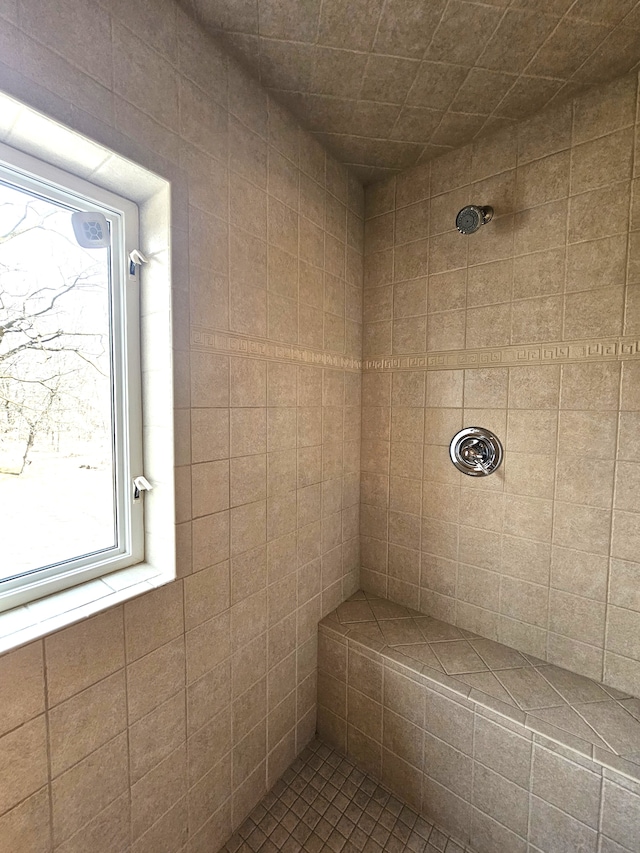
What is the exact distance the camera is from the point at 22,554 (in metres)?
0.91

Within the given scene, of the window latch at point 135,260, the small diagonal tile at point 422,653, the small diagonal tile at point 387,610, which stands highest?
the window latch at point 135,260

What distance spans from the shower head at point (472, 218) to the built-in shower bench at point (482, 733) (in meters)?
1.74

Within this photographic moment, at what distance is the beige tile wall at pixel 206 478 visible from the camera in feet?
2.75

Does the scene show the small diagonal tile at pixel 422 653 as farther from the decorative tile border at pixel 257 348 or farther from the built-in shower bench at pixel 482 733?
the decorative tile border at pixel 257 348

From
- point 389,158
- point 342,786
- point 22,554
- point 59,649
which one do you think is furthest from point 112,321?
point 342,786

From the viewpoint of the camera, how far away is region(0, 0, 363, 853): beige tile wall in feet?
2.75

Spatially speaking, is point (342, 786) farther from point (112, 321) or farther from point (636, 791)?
point (112, 321)

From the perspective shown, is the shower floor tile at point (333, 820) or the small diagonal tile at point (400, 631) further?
the small diagonal tile at point (400, 631)

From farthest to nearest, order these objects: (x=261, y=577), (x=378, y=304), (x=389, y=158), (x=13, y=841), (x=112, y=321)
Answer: (x=378, y=304) → (x=389, y=158) → (x=261, y=577) → (x=112, y=321) → (x=13, y=841)

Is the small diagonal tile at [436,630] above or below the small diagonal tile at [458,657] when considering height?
above

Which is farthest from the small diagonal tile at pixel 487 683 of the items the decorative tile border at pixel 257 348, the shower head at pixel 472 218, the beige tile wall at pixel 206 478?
the shower head at pixel 472 218

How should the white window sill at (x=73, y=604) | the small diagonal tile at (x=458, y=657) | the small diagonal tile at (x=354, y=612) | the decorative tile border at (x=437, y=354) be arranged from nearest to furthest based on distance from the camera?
1. the white window sill at (x=73, y=604)
2. the decorative tile border at (x=437, y=354)
3. the small diagonal tile at (x=458, y=657)
4. the small diagonal tile at (x=354, y=612)

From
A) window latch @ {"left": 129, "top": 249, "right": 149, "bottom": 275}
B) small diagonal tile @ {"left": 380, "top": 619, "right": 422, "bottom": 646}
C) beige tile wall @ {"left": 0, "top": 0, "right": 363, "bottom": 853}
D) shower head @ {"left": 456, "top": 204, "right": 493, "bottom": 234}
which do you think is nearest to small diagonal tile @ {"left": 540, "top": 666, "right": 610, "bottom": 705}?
small diagonal tile @ {"left": 380, "top": 619, "right": 422, "bottom": 646}

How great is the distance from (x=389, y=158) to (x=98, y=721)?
7.55 feet
